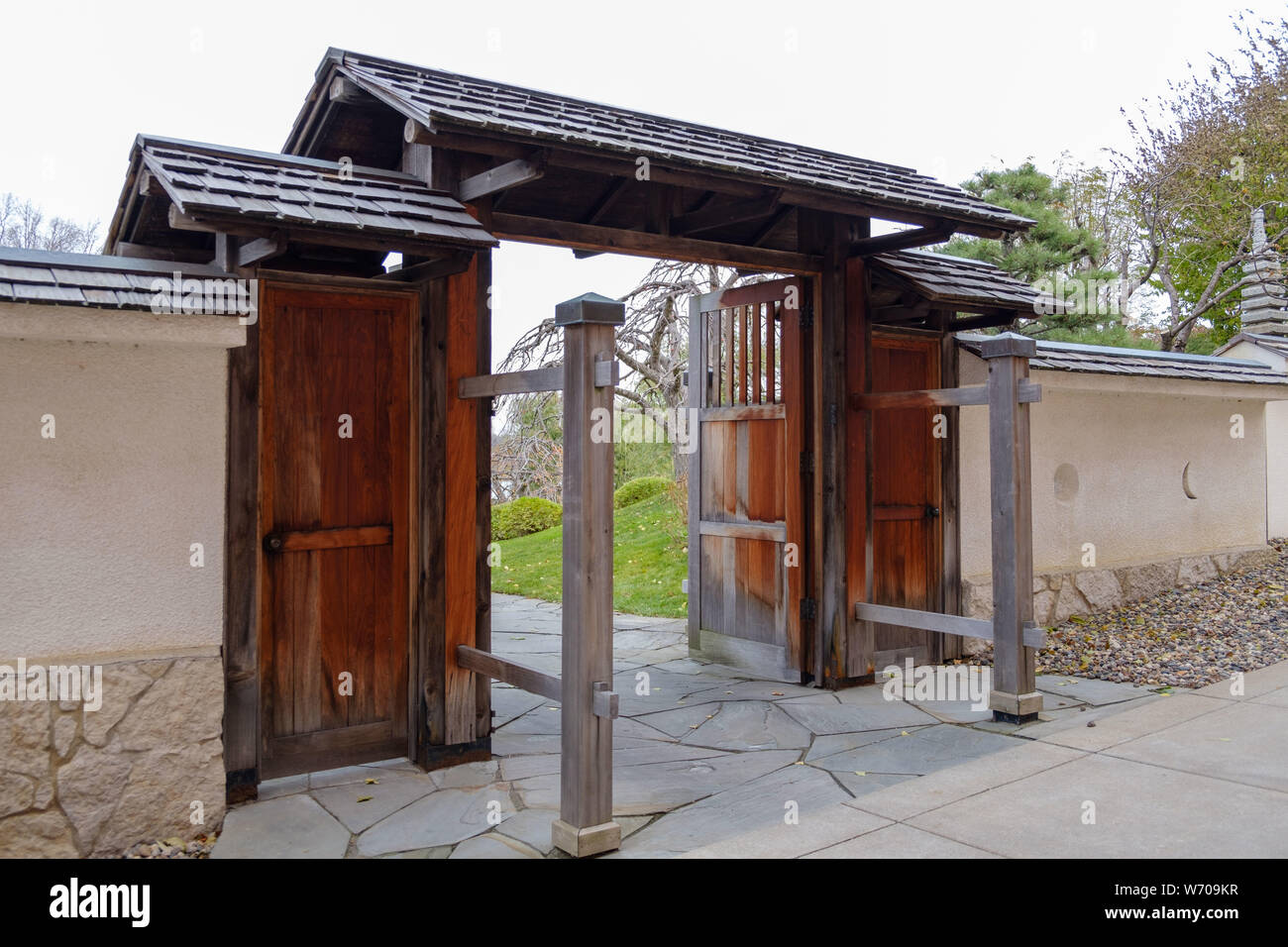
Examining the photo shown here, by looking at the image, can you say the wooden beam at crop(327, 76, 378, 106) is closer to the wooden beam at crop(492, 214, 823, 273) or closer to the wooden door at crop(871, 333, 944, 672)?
the wooden beam at crop(492, 214, 823, 273)

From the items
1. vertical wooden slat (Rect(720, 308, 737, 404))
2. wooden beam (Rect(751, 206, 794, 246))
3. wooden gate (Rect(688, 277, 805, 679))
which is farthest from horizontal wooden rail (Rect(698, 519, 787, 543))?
wooden beam (Rect(751, 206, 794, 246))

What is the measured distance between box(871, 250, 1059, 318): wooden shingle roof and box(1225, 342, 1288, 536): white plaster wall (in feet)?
20.4

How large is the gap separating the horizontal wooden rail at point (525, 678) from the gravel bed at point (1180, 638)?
4.23 m

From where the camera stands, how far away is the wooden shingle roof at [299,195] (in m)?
3.77

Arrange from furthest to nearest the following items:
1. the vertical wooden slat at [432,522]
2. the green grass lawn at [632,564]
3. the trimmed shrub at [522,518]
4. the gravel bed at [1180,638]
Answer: the trimmed shrub at [522,518], the green grass lawn at [632,564], the gravel bed at [1180,638], the vertical wooden slat at [432,522]

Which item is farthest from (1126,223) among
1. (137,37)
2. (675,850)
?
(137,37)

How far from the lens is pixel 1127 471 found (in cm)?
871

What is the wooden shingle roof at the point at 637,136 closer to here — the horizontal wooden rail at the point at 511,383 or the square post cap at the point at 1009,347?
the square post cap at the point at 1009,347

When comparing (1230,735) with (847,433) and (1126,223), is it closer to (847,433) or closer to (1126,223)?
(847,433)

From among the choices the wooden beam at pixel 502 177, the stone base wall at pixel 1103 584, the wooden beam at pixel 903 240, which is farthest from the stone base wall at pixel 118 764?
the stone base wall at pixel 1103 584

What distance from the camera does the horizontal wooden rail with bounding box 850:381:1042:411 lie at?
220 inches

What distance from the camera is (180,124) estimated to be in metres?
29.2

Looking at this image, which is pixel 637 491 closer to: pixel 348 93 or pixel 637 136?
pixel 637 136
